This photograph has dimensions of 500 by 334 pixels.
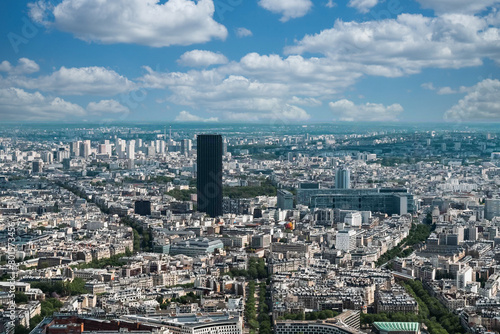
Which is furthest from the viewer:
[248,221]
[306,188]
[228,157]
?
[228,157]

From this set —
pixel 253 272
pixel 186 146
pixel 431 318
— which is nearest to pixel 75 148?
pixel 186 146

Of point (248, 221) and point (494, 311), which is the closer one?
point (494, 311)

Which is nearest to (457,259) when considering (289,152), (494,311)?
(494,311)

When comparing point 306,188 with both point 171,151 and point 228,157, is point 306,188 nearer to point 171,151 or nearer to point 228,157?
point 228,157

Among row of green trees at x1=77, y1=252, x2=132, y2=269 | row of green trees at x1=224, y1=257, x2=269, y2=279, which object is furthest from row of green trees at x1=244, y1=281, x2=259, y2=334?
row of green trees at x1=77, y1=252, x2=132, y2=269

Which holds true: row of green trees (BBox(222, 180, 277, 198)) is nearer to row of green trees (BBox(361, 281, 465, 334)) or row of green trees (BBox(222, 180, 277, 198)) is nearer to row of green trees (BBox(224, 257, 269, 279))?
row of green trees (BBox(224, 257, 269, 279))
